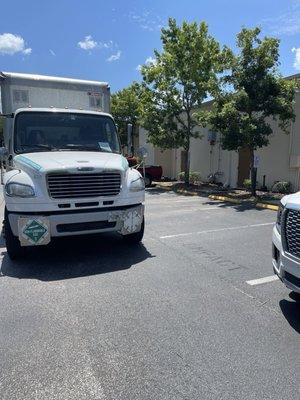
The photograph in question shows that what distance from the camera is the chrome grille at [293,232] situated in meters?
3.91

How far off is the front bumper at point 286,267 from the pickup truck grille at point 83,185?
2821 mm

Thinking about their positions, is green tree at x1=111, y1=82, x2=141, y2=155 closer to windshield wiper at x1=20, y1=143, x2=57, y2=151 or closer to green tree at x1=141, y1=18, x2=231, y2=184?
green tree at x1=141, y1=18, x2=231, y2=184

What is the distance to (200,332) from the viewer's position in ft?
12.5

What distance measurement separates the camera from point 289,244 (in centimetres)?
401

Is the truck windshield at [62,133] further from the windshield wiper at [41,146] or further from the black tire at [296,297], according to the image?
the black tire at [296,297]

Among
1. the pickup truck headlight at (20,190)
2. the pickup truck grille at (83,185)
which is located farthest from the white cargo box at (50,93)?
the pickup truck grille at (83,185)

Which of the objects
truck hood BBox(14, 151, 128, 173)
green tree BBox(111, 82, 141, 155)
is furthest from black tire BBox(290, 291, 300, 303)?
green tree BBox(111, 82, 141, 155)

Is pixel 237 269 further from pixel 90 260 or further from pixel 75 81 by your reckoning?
pixel 75 81

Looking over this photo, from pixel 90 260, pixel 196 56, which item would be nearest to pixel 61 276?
pixel 90 260

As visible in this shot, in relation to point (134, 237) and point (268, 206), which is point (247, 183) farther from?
point (134, 237)

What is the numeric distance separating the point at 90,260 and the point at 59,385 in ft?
11.0

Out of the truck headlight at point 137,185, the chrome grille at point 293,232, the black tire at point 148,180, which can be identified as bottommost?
the black tire at point 148,180

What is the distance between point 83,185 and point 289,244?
325cm

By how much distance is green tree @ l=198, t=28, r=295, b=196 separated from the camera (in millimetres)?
13688
